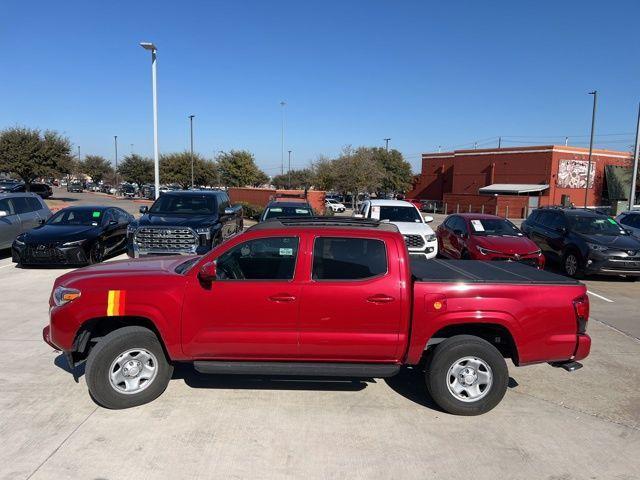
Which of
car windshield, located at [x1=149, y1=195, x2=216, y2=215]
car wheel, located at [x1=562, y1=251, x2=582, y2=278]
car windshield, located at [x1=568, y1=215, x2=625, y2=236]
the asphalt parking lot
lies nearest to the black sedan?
car windshield, located at [x1=149, y1=195, x2=216, y2=215]

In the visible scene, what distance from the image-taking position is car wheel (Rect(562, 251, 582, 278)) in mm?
11617

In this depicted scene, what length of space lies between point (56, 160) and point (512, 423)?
141 feet

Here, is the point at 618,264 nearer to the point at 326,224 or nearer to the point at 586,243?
the point at 586,243

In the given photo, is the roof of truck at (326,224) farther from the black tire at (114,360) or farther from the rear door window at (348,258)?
the black tire at (114,360)

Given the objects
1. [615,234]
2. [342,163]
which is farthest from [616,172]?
[615,234]

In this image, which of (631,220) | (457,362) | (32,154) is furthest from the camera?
(32,154)

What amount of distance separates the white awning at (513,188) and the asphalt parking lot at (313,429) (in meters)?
50.3

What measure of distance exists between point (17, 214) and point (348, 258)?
1212 centimetres

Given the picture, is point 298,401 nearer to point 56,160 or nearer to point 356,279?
point 356,279

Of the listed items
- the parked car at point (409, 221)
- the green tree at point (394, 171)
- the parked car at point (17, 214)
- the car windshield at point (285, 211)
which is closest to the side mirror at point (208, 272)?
the parked car at point (409, 221)

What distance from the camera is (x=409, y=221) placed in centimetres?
1269

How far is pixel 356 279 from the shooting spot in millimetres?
4340

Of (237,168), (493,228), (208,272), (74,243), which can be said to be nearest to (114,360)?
(208,272)

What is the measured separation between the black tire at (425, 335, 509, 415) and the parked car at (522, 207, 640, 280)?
834cm
